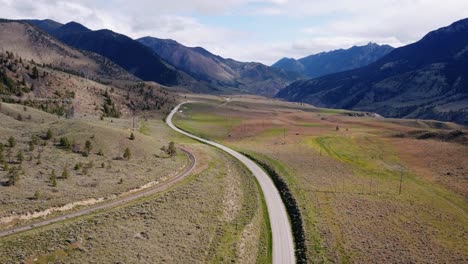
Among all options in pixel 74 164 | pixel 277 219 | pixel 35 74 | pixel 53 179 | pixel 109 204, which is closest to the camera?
pixel 109 204

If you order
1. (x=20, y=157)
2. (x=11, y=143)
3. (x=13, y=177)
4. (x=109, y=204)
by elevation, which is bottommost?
(x=109, y=204)

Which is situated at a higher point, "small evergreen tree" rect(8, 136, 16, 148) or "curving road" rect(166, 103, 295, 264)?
"small evergreen tree" rect(8, 136, 16, 148)

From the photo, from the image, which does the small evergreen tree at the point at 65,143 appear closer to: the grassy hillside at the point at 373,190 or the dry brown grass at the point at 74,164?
the dry brown grass at the point at 74,164

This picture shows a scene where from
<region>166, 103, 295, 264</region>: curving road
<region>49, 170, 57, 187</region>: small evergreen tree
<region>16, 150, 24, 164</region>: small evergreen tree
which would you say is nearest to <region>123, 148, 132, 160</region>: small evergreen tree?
<region>16, 150, 24, 164</region>: small evergreen tree

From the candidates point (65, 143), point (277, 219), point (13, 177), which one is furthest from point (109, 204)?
point (65, 143)

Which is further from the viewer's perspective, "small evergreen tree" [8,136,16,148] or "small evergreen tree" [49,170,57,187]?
"small evergreen tree" [8,136,16,148]

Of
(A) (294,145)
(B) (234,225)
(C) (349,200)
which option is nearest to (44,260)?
(B) (234,225)

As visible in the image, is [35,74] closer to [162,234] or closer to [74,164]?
[74,164]

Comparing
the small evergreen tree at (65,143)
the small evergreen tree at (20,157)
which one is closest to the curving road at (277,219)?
the small evergreen tree at (65,143)

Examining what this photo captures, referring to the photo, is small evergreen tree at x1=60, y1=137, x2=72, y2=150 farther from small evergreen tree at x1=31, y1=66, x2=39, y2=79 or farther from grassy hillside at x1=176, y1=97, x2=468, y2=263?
small evergreen tree at x1=31, y1=66, x2=39, y2=79
